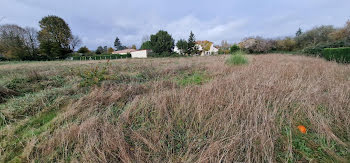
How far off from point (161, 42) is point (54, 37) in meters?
23.3

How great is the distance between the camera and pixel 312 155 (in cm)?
118

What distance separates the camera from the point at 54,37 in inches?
991

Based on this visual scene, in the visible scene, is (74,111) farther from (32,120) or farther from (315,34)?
(315,34)

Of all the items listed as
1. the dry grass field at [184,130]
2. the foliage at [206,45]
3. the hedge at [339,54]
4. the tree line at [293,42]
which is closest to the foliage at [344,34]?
the tree line at [293,42]

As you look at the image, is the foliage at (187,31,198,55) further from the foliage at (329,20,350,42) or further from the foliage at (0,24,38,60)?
the foliage at (0,24,38,60)

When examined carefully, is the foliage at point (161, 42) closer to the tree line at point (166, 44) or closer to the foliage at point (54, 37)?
the tree line at point (166, 44)

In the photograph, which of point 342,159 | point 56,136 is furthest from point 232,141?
point 56,136

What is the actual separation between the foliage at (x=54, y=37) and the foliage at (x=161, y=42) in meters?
19.4

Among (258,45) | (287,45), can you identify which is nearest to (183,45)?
(258,45)

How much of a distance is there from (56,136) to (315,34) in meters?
31.0

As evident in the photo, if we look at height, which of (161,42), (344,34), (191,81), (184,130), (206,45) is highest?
(206,45)

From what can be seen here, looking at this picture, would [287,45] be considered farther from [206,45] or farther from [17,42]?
[17,42]

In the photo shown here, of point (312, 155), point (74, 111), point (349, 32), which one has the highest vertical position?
point (349, 32)

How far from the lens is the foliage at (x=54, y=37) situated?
22.7 m
